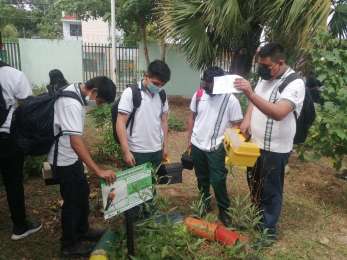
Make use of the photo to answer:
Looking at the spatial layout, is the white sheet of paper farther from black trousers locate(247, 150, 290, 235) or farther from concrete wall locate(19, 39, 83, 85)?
concrete wall locate(19, 39, 83, 85)

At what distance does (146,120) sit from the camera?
3.15 meters

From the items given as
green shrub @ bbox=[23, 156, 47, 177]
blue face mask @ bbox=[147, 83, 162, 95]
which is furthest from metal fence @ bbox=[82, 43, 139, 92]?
blue face mask @ bbox=[147, 83, 162, 95]

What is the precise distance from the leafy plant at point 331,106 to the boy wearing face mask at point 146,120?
1.89 m

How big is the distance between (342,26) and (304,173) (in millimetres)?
2385

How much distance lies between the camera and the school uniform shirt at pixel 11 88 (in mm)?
2871

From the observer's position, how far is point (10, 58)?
12.3m

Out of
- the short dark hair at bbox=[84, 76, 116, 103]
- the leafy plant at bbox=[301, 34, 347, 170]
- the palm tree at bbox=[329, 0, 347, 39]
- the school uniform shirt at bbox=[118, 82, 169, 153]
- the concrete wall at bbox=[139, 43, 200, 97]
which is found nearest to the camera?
the short dark hair at bbox=[84, 76, 116, 103]

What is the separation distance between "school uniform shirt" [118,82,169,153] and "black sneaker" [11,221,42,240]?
1.15 meters

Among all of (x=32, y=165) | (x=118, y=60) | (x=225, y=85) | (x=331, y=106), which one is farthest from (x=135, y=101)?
(x=118, y=60)

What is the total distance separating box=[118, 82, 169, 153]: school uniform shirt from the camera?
3.09 meters

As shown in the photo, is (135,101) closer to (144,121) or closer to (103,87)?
(144,121)

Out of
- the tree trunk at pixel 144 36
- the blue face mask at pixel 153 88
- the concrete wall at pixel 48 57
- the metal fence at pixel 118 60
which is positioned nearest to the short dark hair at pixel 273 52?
the blue face mask at pixel 153 88

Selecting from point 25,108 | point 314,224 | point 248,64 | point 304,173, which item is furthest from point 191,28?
point 25,108

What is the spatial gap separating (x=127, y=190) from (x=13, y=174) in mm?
1235
